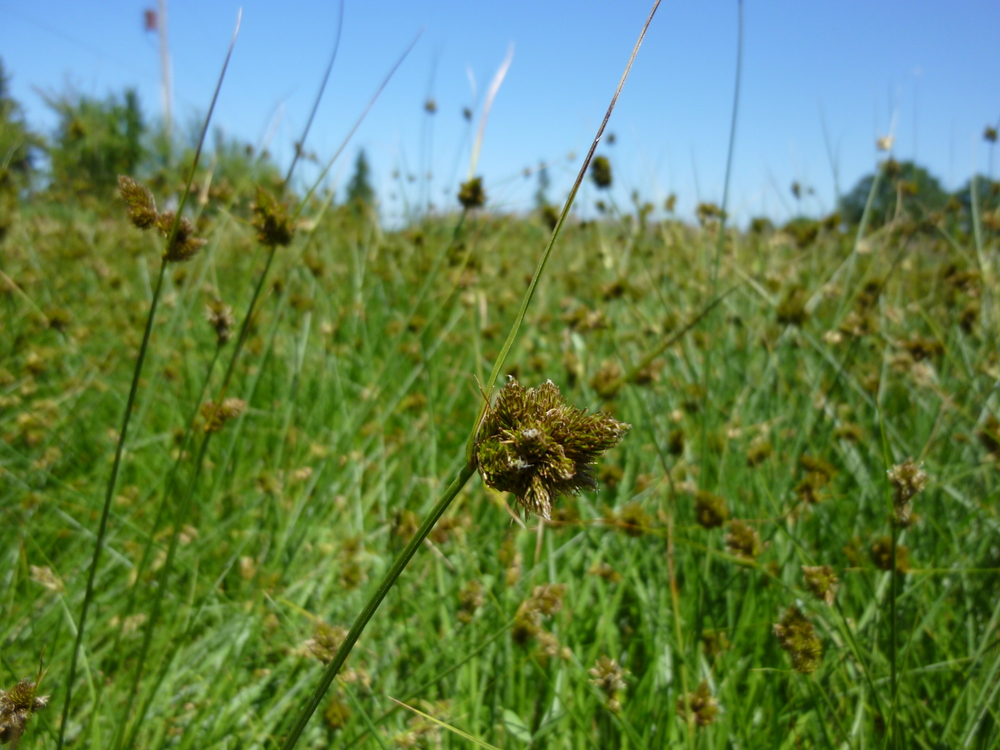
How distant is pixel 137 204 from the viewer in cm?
77

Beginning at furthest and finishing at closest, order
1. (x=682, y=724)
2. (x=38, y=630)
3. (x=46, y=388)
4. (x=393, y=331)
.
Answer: (x=393, y=331) → (x=46, y=388) → (x=38, y=630) → (x=682, y=724)

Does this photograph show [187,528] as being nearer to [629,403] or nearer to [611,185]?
[629,403]

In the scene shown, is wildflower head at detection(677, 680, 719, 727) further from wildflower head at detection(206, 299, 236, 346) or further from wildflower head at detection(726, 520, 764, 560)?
wildflower head at detection(206, 299, 236, 346)

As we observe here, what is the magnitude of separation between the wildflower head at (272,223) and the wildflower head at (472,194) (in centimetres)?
83

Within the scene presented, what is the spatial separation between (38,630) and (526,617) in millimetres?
901

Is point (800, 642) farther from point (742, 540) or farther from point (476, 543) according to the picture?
point (476, 543)

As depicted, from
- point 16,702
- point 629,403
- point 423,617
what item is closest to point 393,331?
point 629,403

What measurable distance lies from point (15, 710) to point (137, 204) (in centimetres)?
54

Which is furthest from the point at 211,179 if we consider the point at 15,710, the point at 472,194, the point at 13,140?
the point at 13,140

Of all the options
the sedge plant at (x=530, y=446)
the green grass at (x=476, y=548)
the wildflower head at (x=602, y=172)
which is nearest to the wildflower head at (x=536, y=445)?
the sedge plant at (x=530, y=446)

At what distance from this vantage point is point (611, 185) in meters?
2.21

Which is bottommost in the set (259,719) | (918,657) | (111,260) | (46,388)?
(259,719)

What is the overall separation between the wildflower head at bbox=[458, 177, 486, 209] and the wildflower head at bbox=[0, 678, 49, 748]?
1.34 metres

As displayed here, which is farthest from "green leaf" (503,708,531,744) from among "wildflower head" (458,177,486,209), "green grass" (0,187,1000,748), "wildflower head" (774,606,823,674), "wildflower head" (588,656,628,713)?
"wildflower head" (458,177,486,209)
